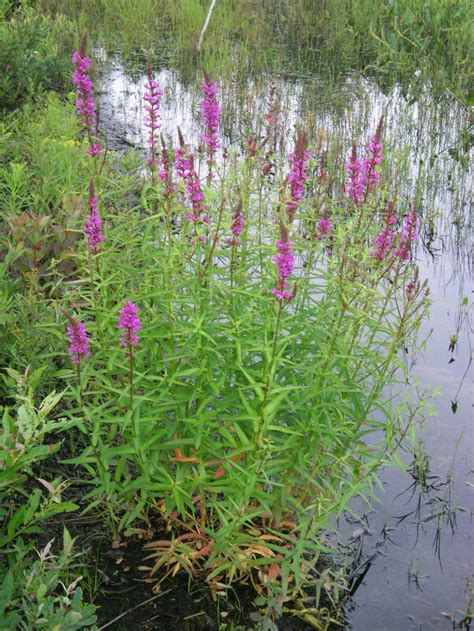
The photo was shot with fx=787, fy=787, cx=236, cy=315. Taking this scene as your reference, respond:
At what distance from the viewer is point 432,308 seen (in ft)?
19.3

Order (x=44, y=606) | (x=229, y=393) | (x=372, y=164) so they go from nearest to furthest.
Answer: (x=44, y=606) < (x=229, y=393) < (x=372, y=164)

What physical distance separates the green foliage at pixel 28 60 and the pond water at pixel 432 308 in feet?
2.84

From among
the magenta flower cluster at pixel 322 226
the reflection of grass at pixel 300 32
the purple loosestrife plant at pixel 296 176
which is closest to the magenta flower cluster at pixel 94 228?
the purple loosestrife plant at pixel 296 176

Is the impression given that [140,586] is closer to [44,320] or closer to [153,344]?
[153,344]

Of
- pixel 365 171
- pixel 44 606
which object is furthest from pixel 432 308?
pixel 44 606

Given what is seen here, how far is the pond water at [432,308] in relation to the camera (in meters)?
3.60

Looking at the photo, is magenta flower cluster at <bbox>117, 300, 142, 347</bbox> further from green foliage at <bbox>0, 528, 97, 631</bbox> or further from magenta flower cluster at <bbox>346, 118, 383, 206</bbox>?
magenta flower cluster at <bbox>346, 118, 383, 206</bbox>

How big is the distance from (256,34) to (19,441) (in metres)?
10.4

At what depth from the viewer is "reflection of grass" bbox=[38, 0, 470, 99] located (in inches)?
386

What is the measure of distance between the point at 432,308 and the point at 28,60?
4900 mm

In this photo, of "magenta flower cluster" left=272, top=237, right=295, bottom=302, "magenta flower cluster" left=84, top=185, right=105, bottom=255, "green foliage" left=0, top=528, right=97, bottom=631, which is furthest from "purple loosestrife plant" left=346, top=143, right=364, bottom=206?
"green foliage" left=0, top=528, right=97, bottom=631

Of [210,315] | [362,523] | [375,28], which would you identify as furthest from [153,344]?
[375,28]

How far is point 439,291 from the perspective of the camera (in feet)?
20.2

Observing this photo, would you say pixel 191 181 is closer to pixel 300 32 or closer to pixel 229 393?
pixel 229 393
